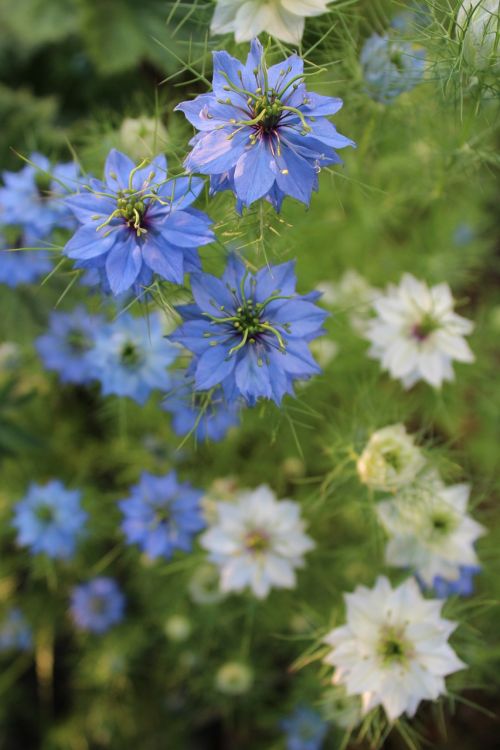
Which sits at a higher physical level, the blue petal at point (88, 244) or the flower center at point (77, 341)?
the flower center at point (77, 341)

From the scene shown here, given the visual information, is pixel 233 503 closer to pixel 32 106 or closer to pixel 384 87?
pixel 384 87

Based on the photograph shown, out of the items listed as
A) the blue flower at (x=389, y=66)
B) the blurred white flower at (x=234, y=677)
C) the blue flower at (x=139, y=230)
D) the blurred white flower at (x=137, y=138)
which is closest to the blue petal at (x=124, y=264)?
the blue flower at (x=139, y=230)

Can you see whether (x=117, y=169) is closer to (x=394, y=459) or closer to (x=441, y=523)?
(x=394, y=459)

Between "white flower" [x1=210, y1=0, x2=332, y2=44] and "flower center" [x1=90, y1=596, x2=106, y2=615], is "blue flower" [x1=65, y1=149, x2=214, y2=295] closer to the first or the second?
"white flower" [x1=210, y1=0, x2=332, y2=44]

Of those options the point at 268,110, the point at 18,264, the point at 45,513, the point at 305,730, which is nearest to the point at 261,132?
the point at 268,110

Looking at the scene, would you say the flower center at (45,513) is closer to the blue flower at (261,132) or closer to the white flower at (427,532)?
the white flower at (427,532)

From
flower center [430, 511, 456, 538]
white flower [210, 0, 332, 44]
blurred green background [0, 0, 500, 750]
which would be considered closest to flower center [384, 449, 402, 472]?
flower center [430, 511, 456, 538]
